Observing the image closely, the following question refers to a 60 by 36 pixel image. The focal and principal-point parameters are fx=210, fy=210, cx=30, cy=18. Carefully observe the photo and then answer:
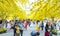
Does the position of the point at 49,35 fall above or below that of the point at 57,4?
below

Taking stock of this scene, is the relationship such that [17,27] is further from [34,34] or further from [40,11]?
[40,11]

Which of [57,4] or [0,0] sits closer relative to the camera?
[57,4]

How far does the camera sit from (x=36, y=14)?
19.0 ft

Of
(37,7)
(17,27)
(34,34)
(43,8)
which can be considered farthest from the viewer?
(17,27)

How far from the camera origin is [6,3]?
34.8ft

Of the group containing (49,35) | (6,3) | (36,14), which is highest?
(6,3)

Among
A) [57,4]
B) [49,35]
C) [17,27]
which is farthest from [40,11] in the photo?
[17,27]

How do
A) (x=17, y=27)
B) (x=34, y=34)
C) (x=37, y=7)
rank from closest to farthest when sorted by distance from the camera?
(x=37, y=7) → (x=34, y=34) → (x=17, y=27)

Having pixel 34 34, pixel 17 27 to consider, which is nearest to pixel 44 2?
pixel 34 34

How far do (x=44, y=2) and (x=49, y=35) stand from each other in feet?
8.92

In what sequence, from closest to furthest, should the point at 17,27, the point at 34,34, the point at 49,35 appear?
the point at 34,34 < the point at 49,35 < the point at 17,27

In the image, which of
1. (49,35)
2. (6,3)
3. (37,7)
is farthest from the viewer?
(6,3)

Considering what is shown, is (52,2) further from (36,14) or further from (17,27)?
(17,27)

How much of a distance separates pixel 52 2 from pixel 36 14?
1.93ft
